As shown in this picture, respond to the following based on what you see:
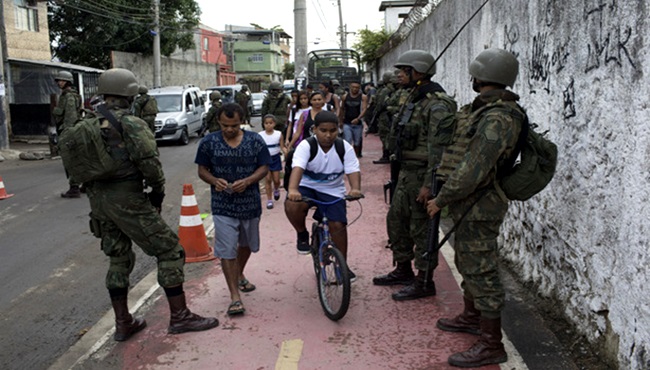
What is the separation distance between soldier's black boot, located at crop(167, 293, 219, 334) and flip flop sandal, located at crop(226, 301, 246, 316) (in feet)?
0.84

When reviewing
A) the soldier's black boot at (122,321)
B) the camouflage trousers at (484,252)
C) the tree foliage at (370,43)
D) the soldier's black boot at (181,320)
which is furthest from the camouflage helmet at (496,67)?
the tree foliage at (370,43)

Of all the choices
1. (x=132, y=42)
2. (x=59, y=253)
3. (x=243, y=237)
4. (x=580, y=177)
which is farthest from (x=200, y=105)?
(x=580, y=177)

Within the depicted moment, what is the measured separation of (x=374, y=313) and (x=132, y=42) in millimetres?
31333

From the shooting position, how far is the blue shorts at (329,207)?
5.04m

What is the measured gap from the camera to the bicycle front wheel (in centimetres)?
452

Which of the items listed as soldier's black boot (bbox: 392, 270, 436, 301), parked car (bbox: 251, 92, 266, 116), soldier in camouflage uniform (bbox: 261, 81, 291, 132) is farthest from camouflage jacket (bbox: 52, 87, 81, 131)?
parked car (bbox: 251, 92, 266, 116)

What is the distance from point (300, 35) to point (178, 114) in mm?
6062

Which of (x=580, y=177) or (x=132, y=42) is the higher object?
(x=132, y=42)

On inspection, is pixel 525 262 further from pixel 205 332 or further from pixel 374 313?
pixel 205 332

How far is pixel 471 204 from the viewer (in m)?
3.89

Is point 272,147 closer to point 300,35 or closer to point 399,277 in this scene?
point 399,277

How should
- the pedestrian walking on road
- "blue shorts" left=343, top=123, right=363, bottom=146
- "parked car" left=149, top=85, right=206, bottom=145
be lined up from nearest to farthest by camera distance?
the pedestrian walking on road < "blue shorts" left=343, top=123, right=363, bottom=146 < "parked car" left=149, top=85, right=206, bottom=145

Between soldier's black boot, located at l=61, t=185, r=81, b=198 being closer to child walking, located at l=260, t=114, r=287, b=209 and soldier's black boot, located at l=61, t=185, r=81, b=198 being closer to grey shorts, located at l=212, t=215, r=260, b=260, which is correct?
child walking, located at l=260, t=114, r=287, b=209

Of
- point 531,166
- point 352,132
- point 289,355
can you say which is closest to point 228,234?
point 289,355
